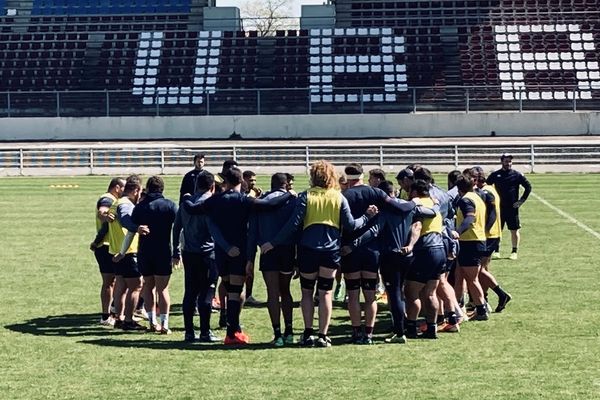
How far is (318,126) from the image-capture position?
53.5m

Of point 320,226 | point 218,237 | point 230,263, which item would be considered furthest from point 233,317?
point 320,226

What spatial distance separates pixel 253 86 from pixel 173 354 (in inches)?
1773

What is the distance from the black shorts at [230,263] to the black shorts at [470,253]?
9.76 feet

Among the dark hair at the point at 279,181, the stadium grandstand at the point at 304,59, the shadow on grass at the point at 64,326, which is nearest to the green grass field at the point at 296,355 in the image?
the shadow on grass at the point at 64,326

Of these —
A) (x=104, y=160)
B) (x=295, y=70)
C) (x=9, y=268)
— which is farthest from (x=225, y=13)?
(x=9, y=268)

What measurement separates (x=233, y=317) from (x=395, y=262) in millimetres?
1815

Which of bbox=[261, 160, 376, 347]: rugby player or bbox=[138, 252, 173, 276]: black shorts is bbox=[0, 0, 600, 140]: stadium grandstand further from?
bbox=[261, 160, 376, 347]: rugby player

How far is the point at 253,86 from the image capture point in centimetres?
5750

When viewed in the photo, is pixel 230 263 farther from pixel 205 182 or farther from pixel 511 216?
pixel 511 216

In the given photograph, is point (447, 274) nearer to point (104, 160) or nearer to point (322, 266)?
point (322, 266)

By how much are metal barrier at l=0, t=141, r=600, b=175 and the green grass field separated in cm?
2289

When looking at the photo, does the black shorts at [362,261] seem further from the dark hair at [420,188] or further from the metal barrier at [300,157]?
the metal barrier at [300,157]

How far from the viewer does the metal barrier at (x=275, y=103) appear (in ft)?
176

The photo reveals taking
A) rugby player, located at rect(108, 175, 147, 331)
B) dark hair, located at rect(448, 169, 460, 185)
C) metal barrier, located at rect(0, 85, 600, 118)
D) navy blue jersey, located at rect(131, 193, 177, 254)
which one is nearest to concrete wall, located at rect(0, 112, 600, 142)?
metal barrier, located at rect(0, 85, 600, 118)
